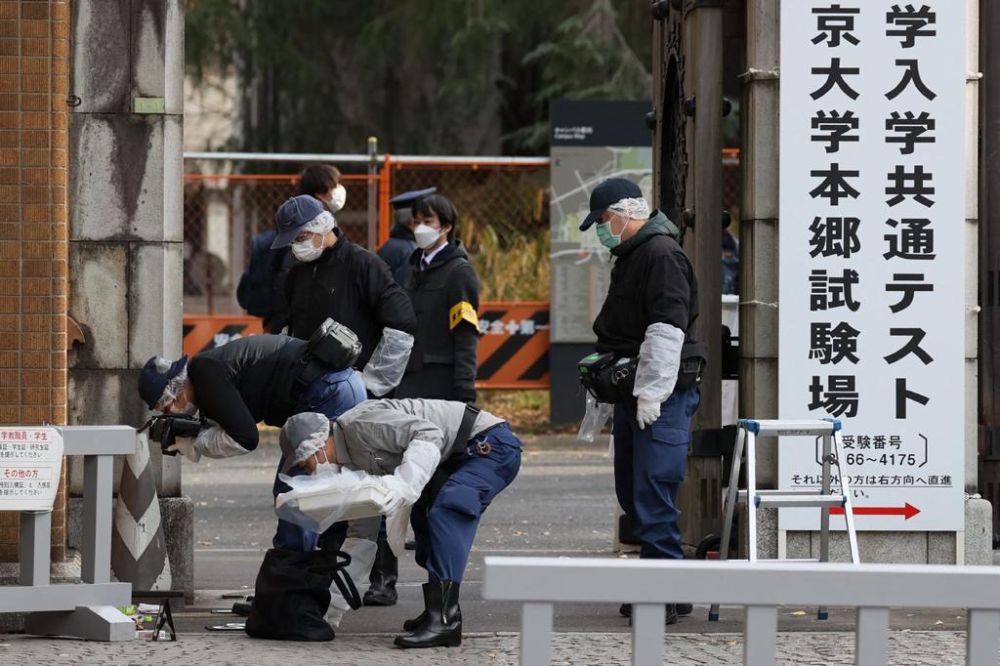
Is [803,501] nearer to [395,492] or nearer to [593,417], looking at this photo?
[593,417]

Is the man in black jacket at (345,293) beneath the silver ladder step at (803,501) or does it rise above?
above

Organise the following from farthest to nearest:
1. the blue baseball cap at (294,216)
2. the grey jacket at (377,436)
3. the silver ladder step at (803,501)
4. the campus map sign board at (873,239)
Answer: the campus map sign board at (873,239), the blue baseball cap at (294,216), the silver ladder step at (803,501), the grey jacket at (377,436)

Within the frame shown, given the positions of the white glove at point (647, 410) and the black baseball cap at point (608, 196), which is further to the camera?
the black baseball cap at point (608, 196)

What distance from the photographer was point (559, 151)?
15.8 metres

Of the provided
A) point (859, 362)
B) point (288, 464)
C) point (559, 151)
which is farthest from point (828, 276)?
point (559, 151)

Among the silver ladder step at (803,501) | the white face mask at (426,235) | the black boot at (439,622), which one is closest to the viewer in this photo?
the black boot at (439,622)

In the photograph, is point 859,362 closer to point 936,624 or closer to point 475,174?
point 936,624

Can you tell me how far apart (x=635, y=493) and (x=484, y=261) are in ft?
32.3

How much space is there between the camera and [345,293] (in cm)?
797

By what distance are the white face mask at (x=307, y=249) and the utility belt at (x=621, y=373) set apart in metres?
1.18

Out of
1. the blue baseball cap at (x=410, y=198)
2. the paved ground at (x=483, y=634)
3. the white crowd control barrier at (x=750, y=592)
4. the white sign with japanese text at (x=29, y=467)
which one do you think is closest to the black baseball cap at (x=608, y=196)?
the blue baseball cap at (x=410, y=198)

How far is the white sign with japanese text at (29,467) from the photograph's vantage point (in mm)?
6997

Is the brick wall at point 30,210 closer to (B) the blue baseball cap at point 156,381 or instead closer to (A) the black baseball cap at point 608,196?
(B) the blue baseball cap at point 156,381

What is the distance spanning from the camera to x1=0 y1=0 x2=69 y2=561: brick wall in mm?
7676
